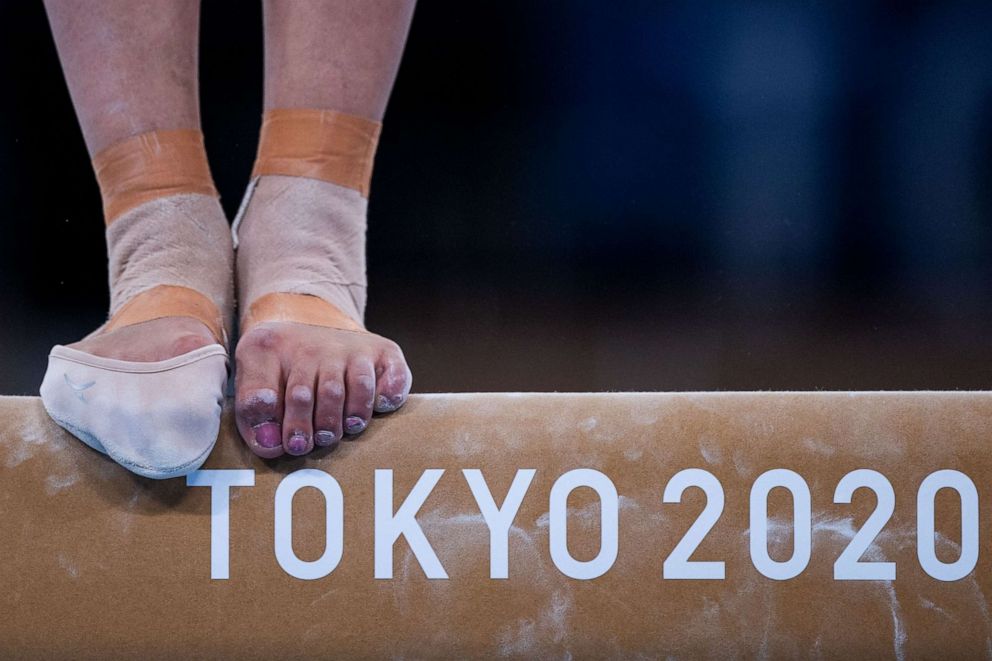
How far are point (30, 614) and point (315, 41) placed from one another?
2.45ft

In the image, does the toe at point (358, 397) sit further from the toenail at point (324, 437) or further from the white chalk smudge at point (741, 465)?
the white chalk smudge at point (741, 465)

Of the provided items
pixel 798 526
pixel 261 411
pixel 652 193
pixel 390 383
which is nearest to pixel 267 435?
pixel 261 411

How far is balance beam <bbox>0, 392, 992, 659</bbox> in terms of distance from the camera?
92cm

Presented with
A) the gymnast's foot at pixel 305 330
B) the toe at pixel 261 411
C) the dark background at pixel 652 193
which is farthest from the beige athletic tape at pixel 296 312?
the dark background at pixel 652 193

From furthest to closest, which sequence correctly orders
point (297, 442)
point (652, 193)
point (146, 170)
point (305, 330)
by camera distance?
point (652, 193)
point (146, 170)
point (305, 330)
point (297, 442)

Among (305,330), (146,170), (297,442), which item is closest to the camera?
(297,442)

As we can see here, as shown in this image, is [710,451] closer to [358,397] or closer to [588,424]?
[588,424]

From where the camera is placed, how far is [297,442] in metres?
0.90

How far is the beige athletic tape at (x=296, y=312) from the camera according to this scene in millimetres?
1049

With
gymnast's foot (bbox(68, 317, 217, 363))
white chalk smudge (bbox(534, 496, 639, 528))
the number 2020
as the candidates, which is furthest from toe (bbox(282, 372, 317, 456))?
the number 2020

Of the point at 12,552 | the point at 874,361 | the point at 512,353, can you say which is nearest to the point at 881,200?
the point at 874,361

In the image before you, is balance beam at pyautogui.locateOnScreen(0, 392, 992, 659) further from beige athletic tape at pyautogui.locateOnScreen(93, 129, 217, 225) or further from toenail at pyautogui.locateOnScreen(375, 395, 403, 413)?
beige athletic tape at pyautogui.locateOnScreen(93, 129, 217, 225)

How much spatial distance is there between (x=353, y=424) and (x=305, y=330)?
0.44 feet

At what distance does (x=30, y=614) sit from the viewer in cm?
92
